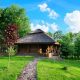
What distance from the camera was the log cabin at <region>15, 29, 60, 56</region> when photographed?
164 feet

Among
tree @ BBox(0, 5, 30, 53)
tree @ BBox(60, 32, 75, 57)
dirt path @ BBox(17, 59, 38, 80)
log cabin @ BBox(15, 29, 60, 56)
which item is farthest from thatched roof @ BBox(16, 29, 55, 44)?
dirt path @ BBox(17, 59, 38, 80)

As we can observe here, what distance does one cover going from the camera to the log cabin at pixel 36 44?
164 ft

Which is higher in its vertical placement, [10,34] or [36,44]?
[36,44]

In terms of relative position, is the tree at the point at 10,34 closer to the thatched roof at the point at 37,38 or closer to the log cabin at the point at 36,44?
the log cabin at the point at 36,44

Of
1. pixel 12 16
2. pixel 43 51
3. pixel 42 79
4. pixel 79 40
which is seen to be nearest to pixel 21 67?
pixel 42 79

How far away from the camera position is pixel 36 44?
168 feet

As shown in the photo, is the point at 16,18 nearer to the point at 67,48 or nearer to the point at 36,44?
the point at 67,48

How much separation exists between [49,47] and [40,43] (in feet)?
10.2

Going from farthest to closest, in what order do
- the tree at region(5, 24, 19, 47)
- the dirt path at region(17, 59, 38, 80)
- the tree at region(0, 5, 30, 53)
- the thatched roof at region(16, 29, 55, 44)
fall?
the tree at region(0, 5, 30, 53)
the thatched roof at region(16, 29, 55, 44)
the tree at region(5, 24, 19, 47)
the dirt path at region(17, 59, 38, 80)

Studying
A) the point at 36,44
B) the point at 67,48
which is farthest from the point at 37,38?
the point at 67,48

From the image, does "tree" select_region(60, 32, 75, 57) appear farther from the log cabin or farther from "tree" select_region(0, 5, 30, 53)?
"tree" select_region(0, 5, 30, 53)

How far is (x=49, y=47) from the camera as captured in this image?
171ft

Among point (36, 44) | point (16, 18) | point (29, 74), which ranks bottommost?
point (29, 74)

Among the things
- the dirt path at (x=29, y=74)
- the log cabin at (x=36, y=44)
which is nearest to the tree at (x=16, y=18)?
the log cabin at (x=36, y=44)
